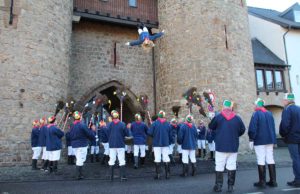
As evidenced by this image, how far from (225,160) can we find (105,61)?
40.3 feet

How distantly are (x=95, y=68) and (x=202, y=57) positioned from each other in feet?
19.7

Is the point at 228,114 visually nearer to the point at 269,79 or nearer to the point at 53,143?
the point at 53,143

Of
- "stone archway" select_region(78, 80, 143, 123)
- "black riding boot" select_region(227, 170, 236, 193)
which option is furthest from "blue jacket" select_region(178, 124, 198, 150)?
"stone archway" select_region(78, 80, 143, 123)

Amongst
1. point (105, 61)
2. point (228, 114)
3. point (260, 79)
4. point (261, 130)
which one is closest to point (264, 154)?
point (261, 130)

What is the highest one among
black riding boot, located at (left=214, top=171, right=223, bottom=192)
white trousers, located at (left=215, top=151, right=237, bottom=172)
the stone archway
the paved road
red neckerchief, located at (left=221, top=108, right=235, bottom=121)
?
the stone archway

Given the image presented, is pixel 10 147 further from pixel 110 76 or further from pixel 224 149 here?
pixel 224 149

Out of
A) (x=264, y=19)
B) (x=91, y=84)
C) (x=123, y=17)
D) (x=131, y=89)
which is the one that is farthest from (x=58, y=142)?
(x=264, y=19)

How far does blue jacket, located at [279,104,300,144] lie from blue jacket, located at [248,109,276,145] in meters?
0.31

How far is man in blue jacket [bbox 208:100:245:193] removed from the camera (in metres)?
6.15

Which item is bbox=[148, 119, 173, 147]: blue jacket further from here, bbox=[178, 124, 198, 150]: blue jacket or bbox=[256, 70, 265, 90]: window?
bbox=[256, 70, 265, 90]: window

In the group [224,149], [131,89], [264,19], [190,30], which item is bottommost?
[224,149]

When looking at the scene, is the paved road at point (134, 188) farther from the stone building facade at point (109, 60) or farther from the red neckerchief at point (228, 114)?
the stone building facade at point (109, 60)

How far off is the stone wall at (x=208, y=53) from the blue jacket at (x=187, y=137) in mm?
6644

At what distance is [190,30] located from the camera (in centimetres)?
1648
